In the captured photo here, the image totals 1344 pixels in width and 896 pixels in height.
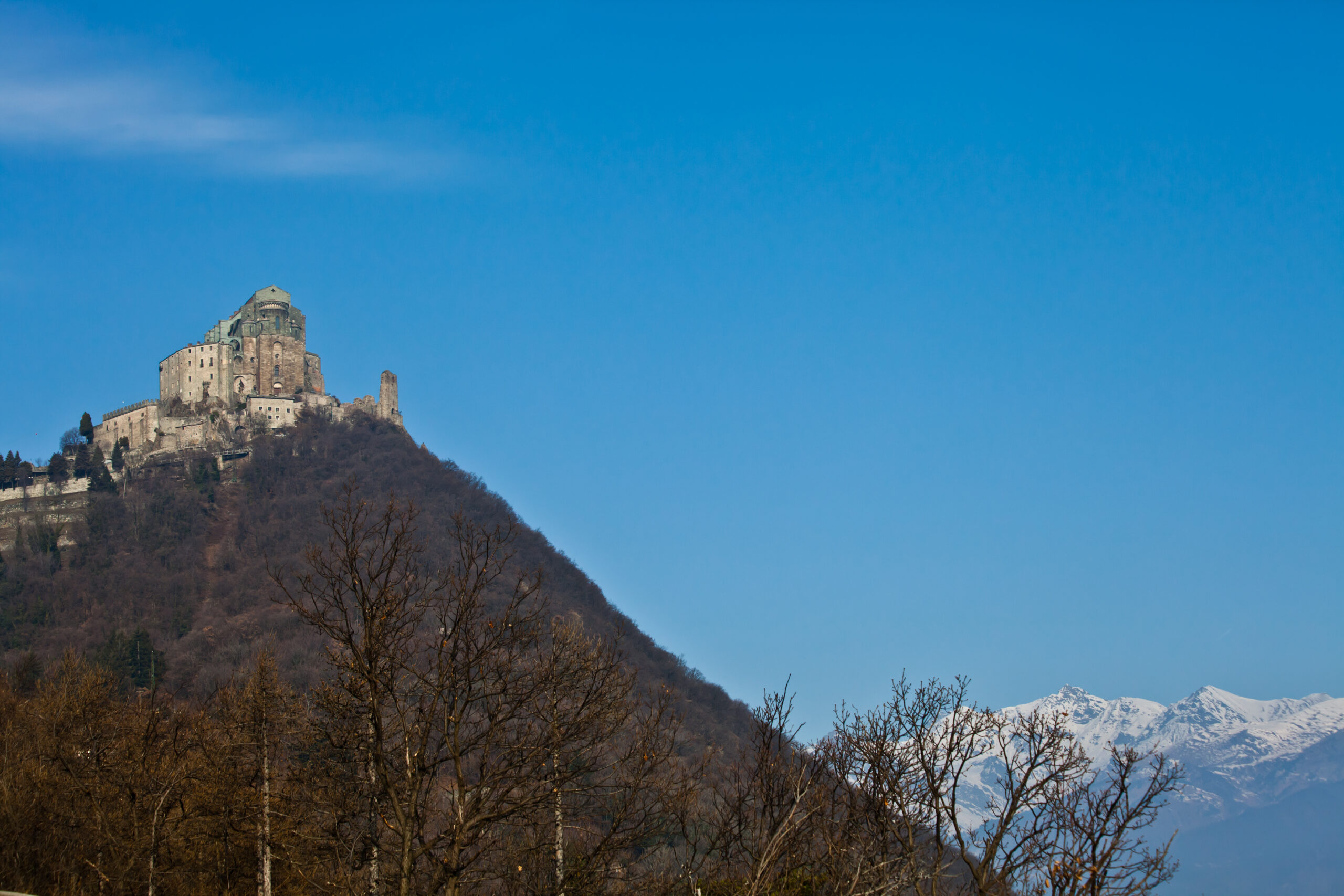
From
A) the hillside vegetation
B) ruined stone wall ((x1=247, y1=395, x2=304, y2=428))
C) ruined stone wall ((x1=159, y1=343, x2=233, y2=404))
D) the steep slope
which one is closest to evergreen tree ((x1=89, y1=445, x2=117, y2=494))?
the steep slope

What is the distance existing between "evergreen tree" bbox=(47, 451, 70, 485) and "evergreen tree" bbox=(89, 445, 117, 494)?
106 inches

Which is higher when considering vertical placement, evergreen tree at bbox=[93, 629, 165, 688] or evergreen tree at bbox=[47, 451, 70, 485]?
evergreen tree at bbox=[47, 451, 70, 485]

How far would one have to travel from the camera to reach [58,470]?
140 m

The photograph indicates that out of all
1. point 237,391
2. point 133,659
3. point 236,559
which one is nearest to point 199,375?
point 237,391

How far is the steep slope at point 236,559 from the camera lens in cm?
11662

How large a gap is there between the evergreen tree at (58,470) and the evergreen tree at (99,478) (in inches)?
106

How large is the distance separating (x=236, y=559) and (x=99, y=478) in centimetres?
2032

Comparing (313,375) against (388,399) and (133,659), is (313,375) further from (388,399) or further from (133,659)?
(133,659)

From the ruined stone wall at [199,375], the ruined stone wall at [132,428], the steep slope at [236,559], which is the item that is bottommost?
the steep slope at [236,559]

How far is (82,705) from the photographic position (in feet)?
106

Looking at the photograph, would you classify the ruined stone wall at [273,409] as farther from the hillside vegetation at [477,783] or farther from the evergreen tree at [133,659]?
the hillside vegetation at [477,783]

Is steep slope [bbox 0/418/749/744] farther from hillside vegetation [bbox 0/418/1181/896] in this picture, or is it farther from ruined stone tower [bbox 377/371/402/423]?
hillside vegetation [bbox 0/418/1181/896]

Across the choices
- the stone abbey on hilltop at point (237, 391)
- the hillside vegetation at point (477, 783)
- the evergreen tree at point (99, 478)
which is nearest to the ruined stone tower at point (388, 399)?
the stone abbey on hilltop at point (237, 391)

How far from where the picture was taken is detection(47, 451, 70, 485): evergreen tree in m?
140
